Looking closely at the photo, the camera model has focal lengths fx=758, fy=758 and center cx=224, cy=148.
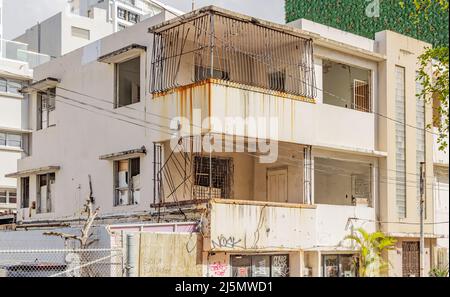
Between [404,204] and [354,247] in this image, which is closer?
[354,247]

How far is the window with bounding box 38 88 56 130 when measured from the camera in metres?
25.8

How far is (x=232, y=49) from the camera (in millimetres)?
21703

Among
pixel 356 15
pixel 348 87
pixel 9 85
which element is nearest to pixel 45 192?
pixel 9 85

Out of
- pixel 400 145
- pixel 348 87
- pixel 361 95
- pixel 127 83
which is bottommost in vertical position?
pixel 400 145

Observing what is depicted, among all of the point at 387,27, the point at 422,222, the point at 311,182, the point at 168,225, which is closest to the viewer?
the point at 168,225

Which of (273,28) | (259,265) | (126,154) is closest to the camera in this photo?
(259,265)

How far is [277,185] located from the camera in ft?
74.6

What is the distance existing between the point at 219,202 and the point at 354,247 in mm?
5941

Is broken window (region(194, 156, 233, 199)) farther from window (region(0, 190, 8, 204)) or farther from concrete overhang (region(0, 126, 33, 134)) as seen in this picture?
window (region(0, 190, 8, 204))

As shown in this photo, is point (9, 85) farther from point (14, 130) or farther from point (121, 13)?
point (121, 13)

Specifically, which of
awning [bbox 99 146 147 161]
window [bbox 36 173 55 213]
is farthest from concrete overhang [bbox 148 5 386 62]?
window [bbox 36 173 55 213]

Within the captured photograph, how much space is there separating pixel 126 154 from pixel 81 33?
7113 mm

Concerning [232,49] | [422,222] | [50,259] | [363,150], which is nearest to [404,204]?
[422,222]

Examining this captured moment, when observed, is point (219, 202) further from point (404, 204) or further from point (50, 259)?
point (404, 204)
